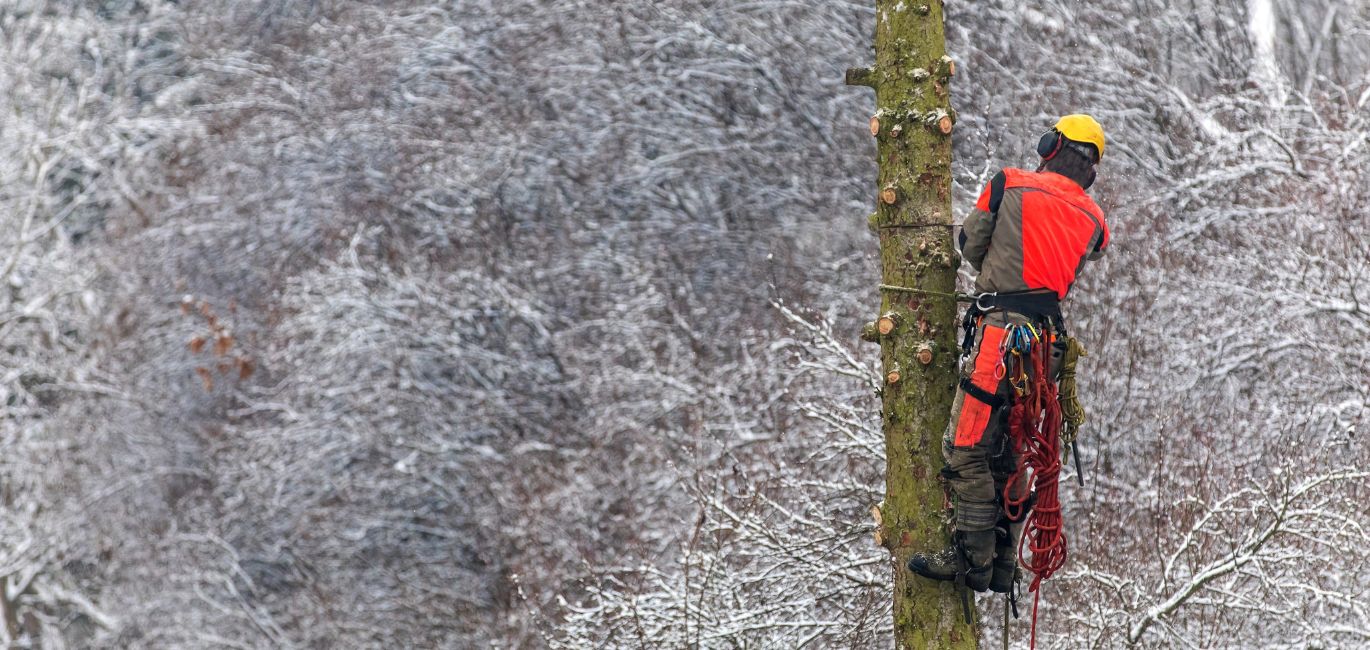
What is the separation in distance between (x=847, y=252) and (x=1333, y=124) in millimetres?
4107

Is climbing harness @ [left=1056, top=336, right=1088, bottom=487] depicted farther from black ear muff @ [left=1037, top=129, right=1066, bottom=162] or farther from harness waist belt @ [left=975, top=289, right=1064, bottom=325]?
black ear muff @ [left=1037, top=129, right=1066, bottom=162]

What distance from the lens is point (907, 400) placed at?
14.5 ft

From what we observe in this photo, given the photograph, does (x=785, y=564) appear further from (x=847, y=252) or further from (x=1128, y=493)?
(x=847, y=252)

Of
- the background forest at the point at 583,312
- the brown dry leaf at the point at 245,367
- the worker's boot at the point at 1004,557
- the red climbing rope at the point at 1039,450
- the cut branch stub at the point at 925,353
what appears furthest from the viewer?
the brown dry leaf at the point at 245,367

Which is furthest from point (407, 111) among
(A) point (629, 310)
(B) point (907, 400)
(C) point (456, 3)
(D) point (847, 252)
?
(B) point (907, 400)

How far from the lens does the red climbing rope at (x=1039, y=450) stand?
15.0 feet

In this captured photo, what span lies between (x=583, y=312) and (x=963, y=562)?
9662 mm

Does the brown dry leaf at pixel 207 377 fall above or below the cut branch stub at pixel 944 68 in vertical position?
below

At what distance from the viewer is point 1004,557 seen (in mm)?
4742

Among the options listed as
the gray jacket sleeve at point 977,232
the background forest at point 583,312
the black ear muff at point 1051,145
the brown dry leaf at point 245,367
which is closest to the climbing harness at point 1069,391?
the gray jacket sleeve at point 977,232

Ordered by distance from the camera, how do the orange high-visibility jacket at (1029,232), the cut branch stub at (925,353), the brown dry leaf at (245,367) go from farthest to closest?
the brown dry leaf at (245,367), the orange high-visibility jacket at (1029,232), the cut branch stub at (925,353)

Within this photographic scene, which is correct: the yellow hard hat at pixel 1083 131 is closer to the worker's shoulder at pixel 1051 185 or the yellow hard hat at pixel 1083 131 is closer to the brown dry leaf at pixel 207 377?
the worker's shoulder at pixel 1051 185

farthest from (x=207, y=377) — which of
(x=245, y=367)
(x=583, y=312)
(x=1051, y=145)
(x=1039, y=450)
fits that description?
(x=1051, y=145)

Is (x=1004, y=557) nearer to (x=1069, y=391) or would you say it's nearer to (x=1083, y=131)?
(x=1069, y=391)
